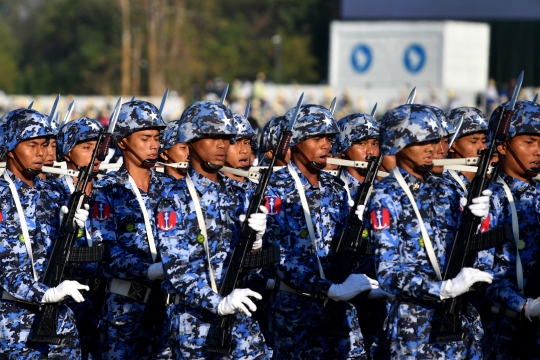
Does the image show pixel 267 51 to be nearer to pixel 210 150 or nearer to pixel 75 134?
pixel 75 134

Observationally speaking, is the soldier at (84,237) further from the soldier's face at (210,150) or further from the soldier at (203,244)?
the soldier at (203,244)

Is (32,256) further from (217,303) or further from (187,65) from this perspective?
(187,65)

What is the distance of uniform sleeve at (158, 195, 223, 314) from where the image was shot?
696 cm

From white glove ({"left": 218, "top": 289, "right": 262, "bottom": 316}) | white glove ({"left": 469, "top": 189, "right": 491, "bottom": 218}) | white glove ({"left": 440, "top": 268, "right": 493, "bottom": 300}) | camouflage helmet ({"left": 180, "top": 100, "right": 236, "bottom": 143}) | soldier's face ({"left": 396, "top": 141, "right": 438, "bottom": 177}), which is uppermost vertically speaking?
camouflage helmet ({"left": 180, "top": 100, "right": 236, "bottom": 143})

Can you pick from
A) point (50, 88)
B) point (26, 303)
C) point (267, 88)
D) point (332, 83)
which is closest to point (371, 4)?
point (332, 83)

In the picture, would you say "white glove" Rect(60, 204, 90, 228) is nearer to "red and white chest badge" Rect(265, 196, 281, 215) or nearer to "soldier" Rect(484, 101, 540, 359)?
"red and white chest badge" Rect(265, 196, 281, 215)

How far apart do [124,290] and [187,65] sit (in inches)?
2330

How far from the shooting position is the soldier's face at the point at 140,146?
366 inches

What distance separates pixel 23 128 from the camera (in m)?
8.40

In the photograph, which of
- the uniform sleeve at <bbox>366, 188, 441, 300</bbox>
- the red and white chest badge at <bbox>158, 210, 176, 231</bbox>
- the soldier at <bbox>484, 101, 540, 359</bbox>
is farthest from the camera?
the soldier at <bbox>484, 101, 540, 359</bbox>

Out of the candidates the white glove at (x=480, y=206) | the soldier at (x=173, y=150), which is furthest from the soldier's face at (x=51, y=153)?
the white glove at (x=480, y=206)

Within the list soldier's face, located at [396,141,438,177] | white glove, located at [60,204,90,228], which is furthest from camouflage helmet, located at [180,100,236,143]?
soldier's face, located at [396,141,438,177]

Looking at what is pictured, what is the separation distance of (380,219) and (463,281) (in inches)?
25.4

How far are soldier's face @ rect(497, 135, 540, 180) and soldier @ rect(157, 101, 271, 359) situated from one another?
6.48ft
